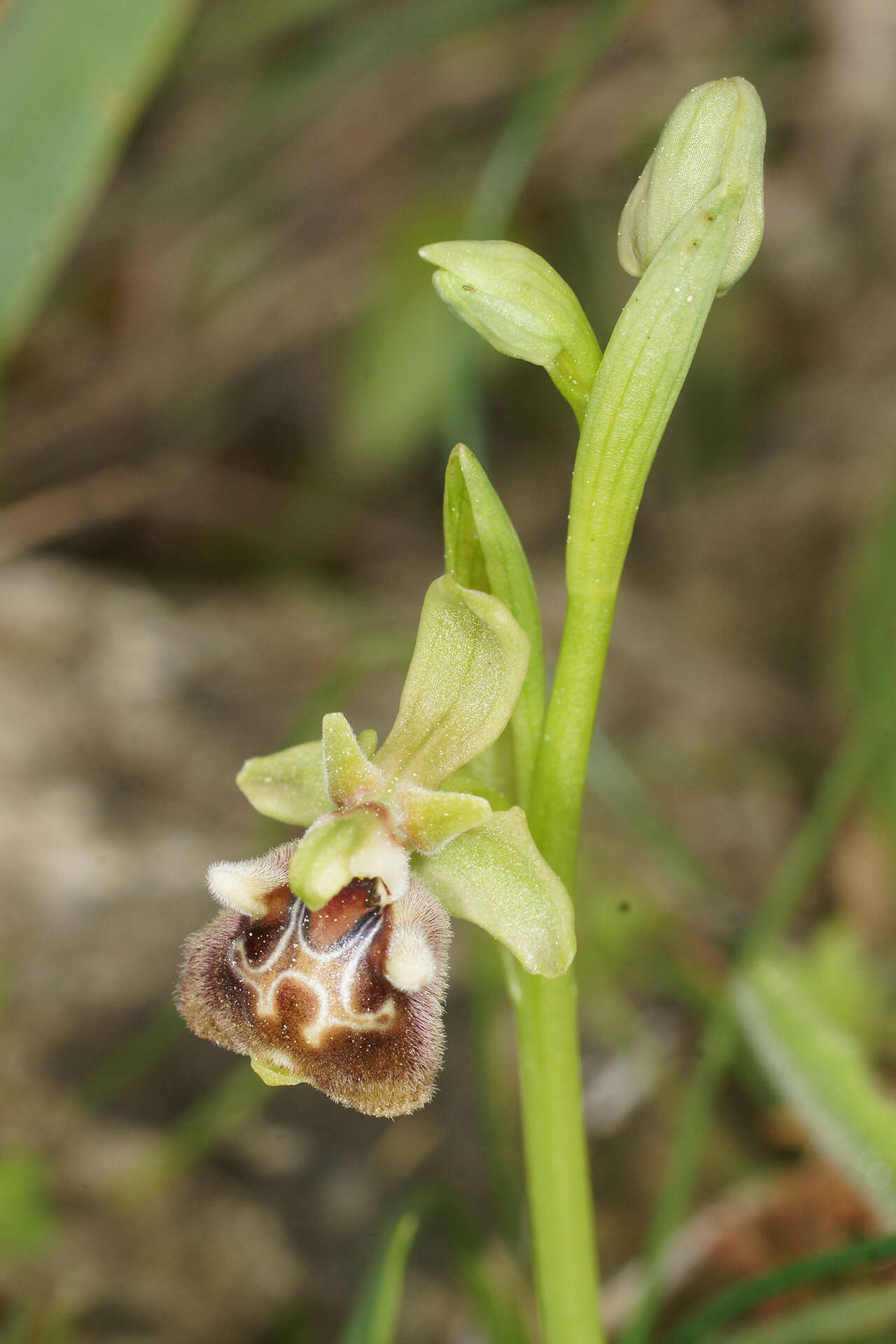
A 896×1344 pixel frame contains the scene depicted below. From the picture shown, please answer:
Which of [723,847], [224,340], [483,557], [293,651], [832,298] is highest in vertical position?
[832,298]

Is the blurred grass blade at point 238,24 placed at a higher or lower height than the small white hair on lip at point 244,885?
higher

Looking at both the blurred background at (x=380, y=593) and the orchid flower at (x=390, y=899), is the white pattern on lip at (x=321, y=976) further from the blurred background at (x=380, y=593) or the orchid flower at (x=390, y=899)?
the blurred background at (x=380, y=593)

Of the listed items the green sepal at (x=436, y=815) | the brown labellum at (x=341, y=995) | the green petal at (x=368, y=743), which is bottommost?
the brown labellum at (x=341, y=995)

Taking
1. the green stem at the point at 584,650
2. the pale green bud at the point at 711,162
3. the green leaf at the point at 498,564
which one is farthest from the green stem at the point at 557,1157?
the pale green bud at the point at 711,162

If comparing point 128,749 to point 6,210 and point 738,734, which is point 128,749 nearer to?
point 6,210

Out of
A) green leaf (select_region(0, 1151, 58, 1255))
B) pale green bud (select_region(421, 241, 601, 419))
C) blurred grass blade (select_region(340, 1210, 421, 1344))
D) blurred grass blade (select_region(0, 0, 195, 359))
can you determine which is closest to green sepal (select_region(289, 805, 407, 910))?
blurred grass blade (select_region(340, 1210, 421, 1344))

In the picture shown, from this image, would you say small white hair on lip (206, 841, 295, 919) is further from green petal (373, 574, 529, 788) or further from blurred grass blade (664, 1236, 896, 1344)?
blurred grass blade (664, 1236, 896, 1344)

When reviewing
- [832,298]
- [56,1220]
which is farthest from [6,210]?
[832,298]
